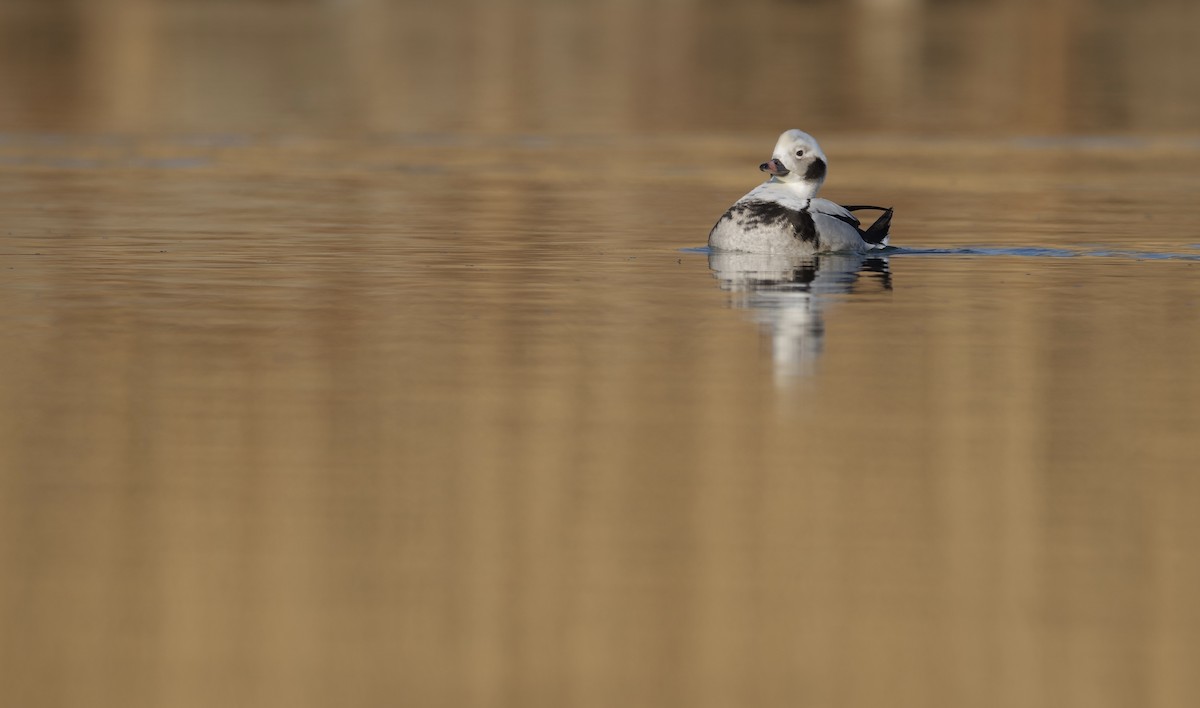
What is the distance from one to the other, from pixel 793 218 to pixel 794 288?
192 centimetres

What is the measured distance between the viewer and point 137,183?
2598 cm

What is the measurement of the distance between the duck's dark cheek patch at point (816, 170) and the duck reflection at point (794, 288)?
554 millimetres

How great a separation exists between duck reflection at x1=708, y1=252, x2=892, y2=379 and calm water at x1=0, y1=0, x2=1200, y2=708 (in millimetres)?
64

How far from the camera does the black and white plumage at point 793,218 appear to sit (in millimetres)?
18734

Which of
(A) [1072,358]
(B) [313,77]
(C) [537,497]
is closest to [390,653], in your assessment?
(C) [537,497]

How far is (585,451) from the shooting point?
11.1 m

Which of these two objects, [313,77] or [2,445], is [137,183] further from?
[313,77]

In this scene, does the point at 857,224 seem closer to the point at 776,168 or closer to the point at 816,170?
the point at 816,170

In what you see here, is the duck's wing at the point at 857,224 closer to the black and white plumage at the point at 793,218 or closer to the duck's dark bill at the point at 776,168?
the black and white plumage at the point at 793,218

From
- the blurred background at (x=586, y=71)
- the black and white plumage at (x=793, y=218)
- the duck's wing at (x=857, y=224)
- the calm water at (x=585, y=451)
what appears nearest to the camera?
the calm water at (x=585, y=451)

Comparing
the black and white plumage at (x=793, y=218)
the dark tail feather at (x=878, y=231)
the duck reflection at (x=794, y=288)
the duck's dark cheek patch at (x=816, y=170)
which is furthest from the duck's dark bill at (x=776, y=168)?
the dark tail feather at (x=878, y=231)

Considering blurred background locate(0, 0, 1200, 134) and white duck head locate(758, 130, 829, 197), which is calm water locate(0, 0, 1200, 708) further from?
blurred background locate(0, 0, 1200, 134)

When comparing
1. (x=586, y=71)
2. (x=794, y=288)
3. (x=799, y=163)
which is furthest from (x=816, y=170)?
(x=586, y=71)

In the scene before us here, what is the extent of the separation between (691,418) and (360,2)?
92.1 meters
